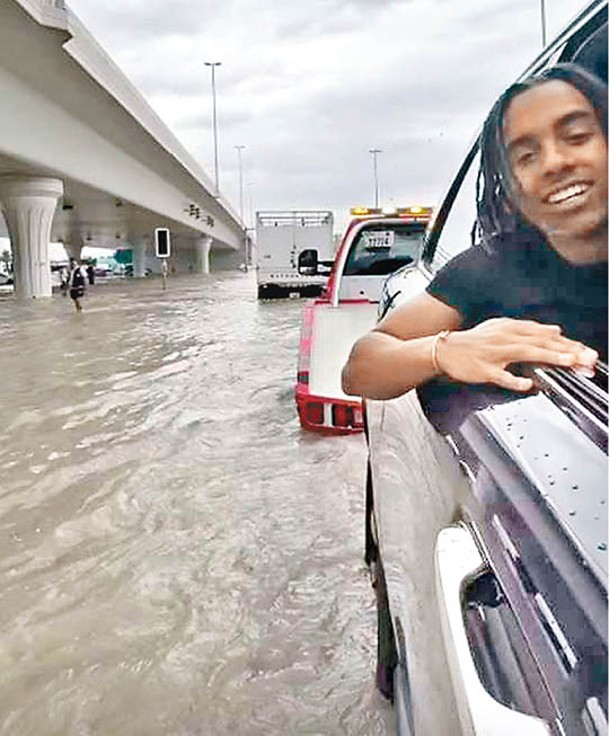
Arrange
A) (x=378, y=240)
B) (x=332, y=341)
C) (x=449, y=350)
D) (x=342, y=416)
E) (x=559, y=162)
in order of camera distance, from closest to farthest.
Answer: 1. (x=559, y=162)
2. (x=449, y=350)
3. (x=342, y=416)
4. (x=332, y=341)
5. (x=378, y=240)

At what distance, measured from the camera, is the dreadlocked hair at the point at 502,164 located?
1329 millimetres

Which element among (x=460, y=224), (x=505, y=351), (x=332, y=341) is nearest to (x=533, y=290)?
(x=505, y=351)

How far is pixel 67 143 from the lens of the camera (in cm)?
2391

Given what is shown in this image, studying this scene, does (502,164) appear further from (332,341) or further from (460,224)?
(332,341)

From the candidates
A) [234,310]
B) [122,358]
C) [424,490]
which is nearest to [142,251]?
[234,310]

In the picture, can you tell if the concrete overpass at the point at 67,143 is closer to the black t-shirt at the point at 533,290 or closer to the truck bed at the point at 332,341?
the truck bed at the point at 332,341

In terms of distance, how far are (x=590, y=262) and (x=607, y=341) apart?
0.14 metres

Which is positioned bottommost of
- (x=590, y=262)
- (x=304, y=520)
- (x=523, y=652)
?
(x=304, y=520)

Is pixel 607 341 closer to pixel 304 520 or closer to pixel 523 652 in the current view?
pixel 523 652

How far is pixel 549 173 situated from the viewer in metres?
1.40

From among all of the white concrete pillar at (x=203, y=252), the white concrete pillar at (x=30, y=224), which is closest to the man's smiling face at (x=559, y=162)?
the white concrete pillar at (x=30, y=224)

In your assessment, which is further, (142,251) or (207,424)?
(142,251)

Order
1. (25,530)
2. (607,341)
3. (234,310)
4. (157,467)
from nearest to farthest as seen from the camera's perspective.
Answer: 1. (607,341)
2. (25,530)
3. (157,467)
4. (234,310)

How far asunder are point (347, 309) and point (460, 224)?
5.59 metres
